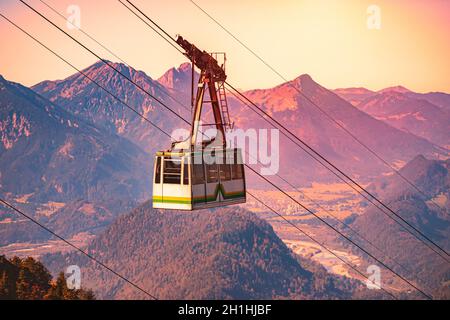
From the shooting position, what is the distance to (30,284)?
129375mm

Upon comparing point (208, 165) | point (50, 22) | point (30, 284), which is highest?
point (50, 22)

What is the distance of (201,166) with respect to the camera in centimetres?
5300

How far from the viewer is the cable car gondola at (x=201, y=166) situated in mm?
52156

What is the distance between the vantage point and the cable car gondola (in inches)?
2053
